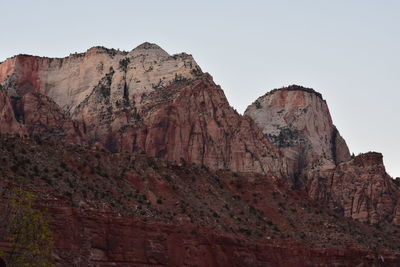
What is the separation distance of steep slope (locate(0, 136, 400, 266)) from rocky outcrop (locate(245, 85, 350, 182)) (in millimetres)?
40932

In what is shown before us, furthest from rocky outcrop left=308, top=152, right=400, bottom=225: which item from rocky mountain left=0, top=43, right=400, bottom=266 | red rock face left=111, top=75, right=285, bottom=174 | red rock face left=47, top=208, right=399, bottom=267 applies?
red rock face left=47, top=208, right=399, bottom=267

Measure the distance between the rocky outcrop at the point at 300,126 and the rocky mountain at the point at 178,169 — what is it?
0.74 feet

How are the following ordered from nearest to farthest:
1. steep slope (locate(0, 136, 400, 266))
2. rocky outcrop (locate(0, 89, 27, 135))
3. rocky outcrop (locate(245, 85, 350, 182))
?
steep slope (locate(0, 136, 400, 266)) → rocky outcrop (locate(0, 89, 27, 135)) → rocky outcrop (locate(245, 85, 350, 182))

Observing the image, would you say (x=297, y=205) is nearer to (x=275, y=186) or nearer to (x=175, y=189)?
(x=275, y=186)

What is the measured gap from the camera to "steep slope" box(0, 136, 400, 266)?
274 feet

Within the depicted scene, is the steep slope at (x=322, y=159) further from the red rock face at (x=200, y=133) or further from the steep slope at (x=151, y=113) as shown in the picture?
the red rock face at (x=200, y=133)

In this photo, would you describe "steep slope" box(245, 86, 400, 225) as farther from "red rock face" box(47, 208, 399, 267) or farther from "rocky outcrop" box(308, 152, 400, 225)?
"red rock face" box(47, 208, 399, 267)

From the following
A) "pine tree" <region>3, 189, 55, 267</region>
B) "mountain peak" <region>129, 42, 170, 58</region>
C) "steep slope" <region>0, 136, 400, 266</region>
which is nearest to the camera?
"pine tree" <region>3, 189, 55, 267</region>

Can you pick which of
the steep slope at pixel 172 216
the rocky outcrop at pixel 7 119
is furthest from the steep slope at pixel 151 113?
the steep slope at pixel 172 216

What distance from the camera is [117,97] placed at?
14550cm

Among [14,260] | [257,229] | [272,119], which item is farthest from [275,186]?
[14,260]

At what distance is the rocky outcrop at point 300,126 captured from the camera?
158 m

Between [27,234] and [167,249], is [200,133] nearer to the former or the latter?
[167,249]

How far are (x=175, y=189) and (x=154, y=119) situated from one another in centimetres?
3560
